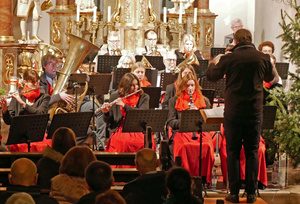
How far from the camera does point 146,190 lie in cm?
425

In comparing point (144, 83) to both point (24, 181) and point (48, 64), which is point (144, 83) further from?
point (24, 181)

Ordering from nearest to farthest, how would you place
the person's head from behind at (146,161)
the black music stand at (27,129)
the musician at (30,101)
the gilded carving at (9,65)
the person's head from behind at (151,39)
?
the person's head from behind at (146,161) < the black music stand at (27,129) < the musician at (30,101) < the person's head from behind at (151,39) < the gilded carving at (9,65)

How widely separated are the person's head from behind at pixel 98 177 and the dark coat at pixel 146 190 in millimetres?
463

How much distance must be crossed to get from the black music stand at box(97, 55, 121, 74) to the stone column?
3064 millimetres

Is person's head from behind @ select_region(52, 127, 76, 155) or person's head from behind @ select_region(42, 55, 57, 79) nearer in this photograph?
person's head from behind @ select_region(52, 127, 76, 155)

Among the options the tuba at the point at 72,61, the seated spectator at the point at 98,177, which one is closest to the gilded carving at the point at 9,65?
the tuba at the point at 72,61

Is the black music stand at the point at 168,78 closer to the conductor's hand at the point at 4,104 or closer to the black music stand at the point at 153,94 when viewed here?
the black music stand at the point at 153,94

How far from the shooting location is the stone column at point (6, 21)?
1227 centimetres

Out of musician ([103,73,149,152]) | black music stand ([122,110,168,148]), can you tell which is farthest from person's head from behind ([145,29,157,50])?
black music stand ([122,110,168,148])

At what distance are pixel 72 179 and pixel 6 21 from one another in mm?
8782

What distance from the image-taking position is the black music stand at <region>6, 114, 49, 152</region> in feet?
20.3

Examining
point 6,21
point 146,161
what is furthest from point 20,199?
point 6,21

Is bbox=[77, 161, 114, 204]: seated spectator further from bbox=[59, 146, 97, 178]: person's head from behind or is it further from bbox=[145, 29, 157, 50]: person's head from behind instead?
bbox=[145, 29, 157, 50]: person's head from behind

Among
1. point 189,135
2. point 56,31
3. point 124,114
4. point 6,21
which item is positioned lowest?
point 189,135
